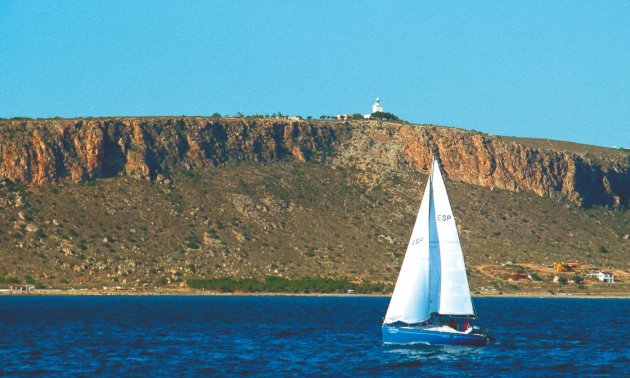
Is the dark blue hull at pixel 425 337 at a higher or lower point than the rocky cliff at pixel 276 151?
lower

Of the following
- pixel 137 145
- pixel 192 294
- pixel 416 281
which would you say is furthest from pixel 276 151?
pixel 416 281

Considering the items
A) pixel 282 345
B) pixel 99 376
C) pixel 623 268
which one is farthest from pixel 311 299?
pixel 99 376

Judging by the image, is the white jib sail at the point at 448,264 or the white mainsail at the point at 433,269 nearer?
the white mainsail at the point at 433,269

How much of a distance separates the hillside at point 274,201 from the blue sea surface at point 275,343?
1646 centimetres

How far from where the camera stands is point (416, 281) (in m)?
57.2

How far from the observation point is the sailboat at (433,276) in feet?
189

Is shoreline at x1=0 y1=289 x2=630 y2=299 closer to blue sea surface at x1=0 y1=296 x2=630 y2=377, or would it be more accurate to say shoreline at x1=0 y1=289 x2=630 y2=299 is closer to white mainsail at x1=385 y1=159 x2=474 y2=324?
blue sea surface at x1=0 y1=296 x2=630 y2=377

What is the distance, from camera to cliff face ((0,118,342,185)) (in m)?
132

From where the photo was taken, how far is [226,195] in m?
134

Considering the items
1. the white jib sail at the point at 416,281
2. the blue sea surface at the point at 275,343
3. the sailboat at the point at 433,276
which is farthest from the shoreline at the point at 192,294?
the white jib sail at the point at 416,281

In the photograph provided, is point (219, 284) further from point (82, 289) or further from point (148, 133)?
point (148, 133)

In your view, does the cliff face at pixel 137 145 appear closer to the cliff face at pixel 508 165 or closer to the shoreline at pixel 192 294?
the cliff face at pixel 508 165

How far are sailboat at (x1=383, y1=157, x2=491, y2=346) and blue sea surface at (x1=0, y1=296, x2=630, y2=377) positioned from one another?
1248 mm

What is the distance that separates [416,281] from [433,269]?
119 cm
